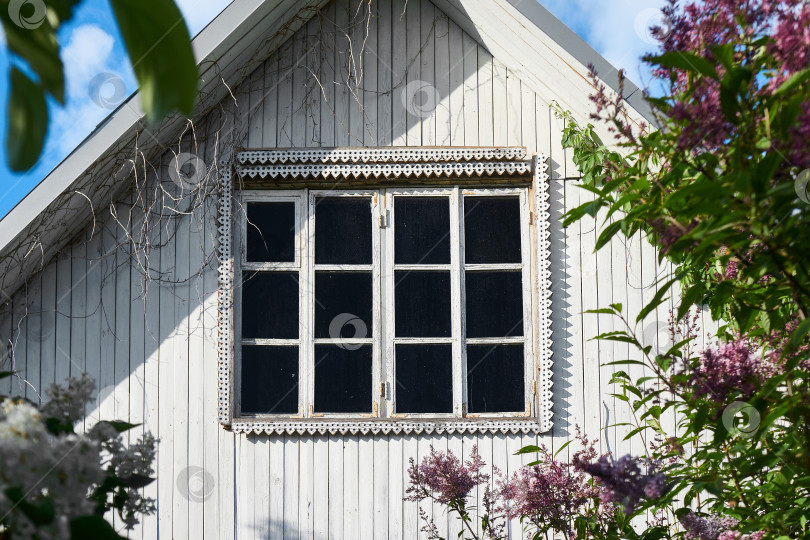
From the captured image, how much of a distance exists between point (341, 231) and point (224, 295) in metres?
0.72

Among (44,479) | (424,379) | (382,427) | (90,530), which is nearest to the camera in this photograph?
(90,530)

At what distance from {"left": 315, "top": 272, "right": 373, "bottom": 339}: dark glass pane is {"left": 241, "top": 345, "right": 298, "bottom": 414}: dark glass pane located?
0.23m

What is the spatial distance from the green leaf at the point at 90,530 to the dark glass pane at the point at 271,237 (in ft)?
10.9

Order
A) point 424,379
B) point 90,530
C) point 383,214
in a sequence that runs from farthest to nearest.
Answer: point 383,214 → point 424,379 → point 90,530

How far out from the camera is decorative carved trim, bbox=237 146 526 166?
3.86 metres

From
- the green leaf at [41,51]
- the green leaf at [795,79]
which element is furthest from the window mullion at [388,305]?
the green leaf at [41,51]

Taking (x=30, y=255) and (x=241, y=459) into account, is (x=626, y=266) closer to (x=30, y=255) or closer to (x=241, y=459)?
(x=241, y=459)

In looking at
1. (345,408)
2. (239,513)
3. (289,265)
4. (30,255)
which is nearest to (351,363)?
(345,408)

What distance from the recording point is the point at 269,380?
3857mm

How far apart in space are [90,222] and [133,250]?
0.93ft

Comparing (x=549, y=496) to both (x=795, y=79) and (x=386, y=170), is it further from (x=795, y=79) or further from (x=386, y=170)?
(x=386, y=170)

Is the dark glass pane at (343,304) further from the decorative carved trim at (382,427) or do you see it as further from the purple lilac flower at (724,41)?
the purple lilac flower at (724,41)

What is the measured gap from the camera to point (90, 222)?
12.7 ft

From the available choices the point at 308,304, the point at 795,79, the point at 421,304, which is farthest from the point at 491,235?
the point at 795,79
